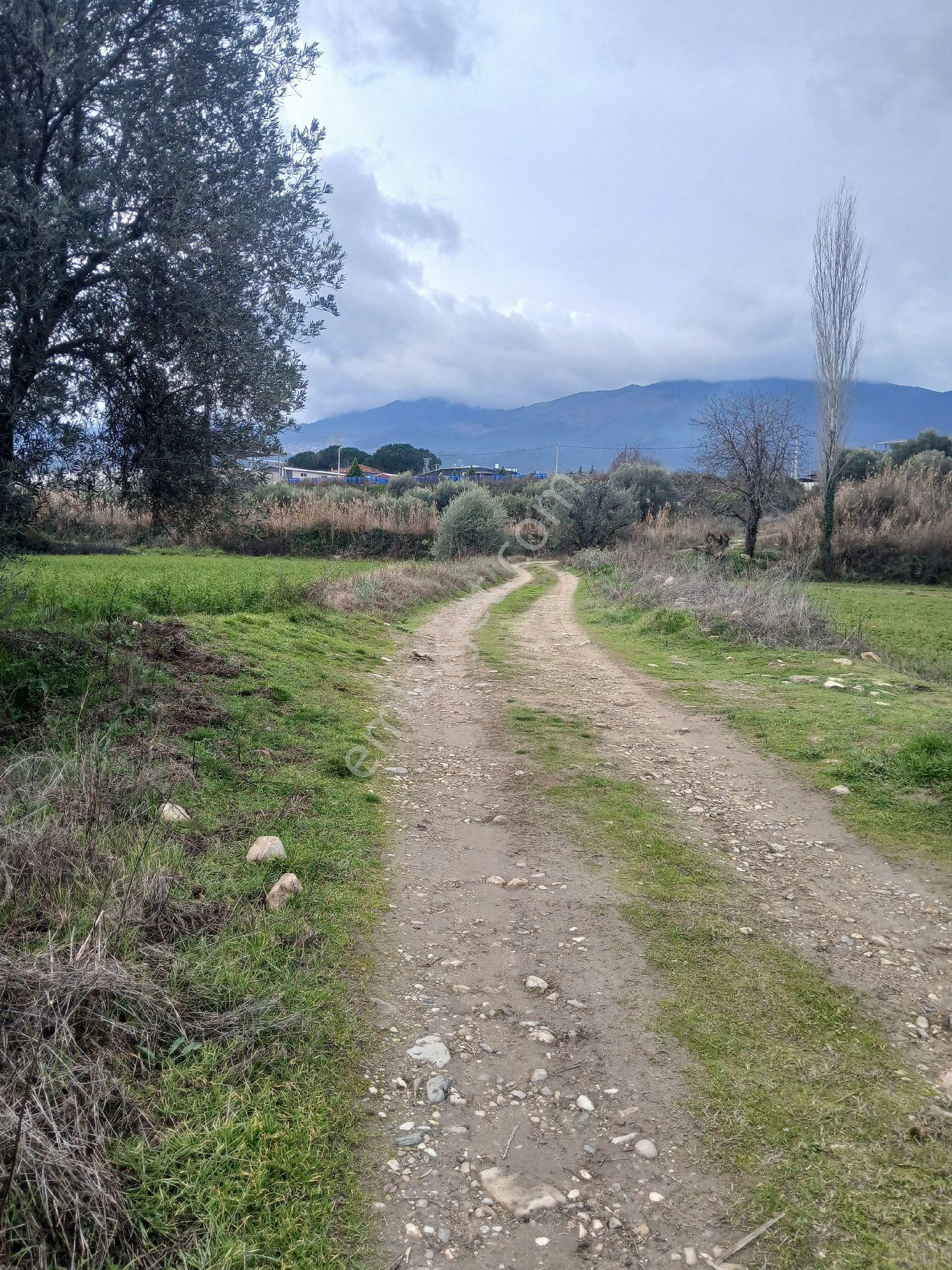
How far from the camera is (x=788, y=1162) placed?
2.57 meters

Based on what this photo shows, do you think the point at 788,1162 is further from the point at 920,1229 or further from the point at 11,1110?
the point at 11,1110

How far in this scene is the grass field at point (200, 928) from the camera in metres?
2.33

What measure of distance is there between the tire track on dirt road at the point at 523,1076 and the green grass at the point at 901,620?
973cm

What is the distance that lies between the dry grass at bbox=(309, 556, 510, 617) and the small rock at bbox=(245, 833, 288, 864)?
10.1 metres

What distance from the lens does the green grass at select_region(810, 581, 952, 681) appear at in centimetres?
1269

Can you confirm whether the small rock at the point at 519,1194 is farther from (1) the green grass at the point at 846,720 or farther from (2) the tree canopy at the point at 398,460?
(2) the tree canopy at the point at 398,460

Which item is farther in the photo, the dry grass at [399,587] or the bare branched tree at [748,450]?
the bare branched tree at [748,450]

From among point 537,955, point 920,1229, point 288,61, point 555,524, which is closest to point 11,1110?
point 537,955

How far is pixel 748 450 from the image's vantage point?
95.3ft

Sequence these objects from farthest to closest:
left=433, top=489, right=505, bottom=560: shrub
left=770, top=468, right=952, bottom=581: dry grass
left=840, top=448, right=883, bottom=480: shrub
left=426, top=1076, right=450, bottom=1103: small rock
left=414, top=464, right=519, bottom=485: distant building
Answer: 1. left=414, top=464, right=519, bottom=485: distant building
2. left=840, top=448, right=883, bottom=480: shrub
3. left=433, top=489, right=505, bottom=560: shrub
4. left=770, top=468, right=952, bottom=581: dry grass
5. left=426, top=1076, right=450, bottom=1103: small rock

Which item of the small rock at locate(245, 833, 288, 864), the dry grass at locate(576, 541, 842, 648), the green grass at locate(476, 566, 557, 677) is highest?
the dry grass at locate(576, 541, 842, 648)

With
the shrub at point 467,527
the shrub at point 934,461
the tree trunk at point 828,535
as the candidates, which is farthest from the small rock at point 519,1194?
the shrub at point 934,461

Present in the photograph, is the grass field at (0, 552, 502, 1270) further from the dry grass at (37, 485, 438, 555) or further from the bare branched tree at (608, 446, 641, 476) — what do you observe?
the bare branched tree at (608, 446, 641, 476)

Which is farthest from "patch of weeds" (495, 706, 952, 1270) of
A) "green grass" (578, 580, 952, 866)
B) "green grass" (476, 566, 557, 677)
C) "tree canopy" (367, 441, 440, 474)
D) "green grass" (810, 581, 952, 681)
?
"tree canopy" (367, 441, 440, 474)
